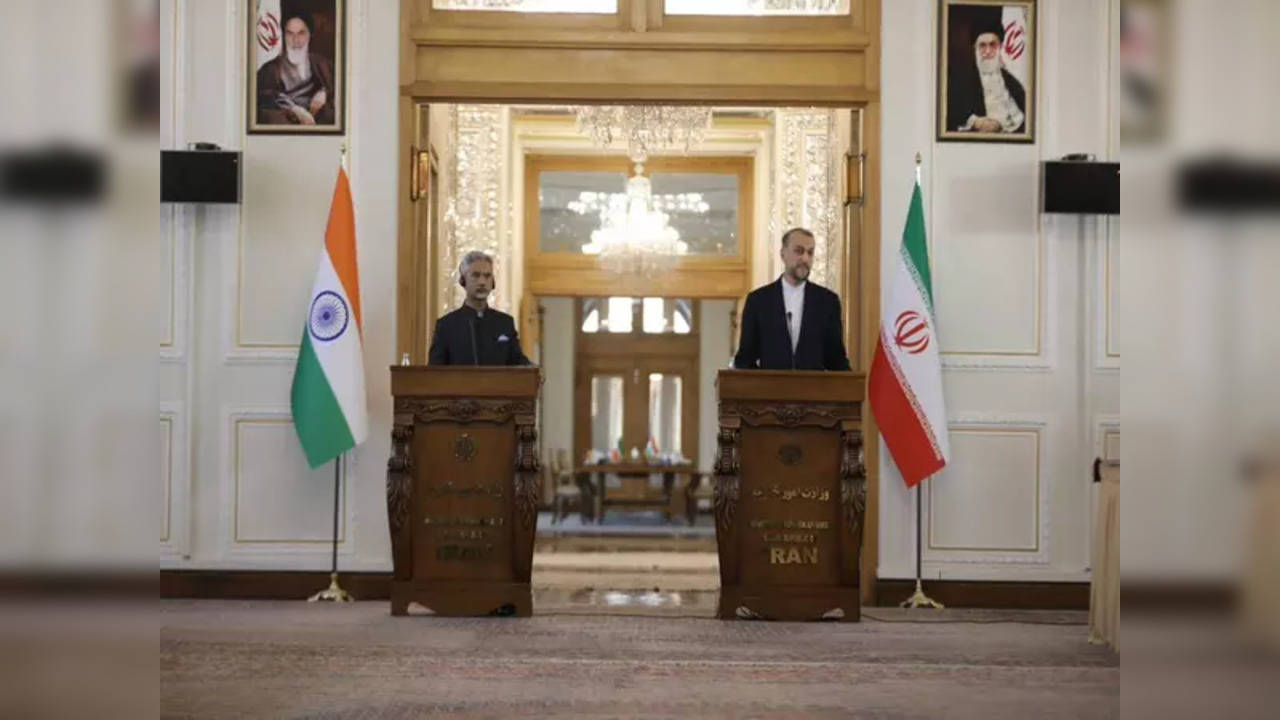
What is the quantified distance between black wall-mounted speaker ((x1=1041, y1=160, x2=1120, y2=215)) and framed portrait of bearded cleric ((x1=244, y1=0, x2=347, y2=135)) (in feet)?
11.6

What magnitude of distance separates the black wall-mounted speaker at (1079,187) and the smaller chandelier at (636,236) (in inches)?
221

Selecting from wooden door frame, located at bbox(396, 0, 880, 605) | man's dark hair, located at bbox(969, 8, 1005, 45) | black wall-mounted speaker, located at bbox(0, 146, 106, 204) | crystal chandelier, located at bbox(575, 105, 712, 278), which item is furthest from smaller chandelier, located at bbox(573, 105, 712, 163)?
black wall-mounted speaker, located at bbox(0, 146, 106, 204)

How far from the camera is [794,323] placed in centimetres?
602

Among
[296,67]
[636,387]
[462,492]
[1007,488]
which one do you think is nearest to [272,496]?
[462,492]

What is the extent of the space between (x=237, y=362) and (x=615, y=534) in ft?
21.1

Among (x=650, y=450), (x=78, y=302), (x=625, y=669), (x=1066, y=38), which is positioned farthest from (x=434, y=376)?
(x=650, y=450)

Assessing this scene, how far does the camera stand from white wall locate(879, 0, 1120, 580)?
639 cm

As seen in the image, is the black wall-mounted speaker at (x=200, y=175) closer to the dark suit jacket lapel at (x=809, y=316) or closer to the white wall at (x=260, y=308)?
the white wall at (x=260, y=308)

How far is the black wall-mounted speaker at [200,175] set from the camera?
6.29 meters

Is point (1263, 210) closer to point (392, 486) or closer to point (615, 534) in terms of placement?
point (392, 486)

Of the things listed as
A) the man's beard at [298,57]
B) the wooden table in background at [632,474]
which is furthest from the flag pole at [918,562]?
the wooden table in background at [632,474]

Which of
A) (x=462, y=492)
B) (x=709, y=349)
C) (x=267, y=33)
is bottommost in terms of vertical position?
(x=462, y=492)

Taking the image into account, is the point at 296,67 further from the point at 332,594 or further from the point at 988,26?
the point at 988,26

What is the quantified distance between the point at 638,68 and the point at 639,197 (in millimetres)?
5137
